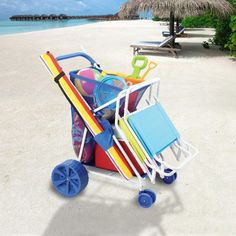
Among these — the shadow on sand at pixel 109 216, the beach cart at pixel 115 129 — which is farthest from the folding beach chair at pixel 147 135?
the shadow on sand at pixel 109 216

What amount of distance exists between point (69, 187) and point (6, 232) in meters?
0.74

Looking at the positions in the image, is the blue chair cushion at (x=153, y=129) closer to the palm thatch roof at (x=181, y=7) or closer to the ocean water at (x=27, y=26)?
the palm thatch roof at (x=181, y=7)

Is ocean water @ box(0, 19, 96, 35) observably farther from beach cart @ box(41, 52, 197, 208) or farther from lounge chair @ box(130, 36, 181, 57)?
beach cart @ box(41, 52, 197, 208)

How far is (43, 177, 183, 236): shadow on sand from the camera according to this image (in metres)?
2.91

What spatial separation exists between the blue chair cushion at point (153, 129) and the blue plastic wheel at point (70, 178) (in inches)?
30.3

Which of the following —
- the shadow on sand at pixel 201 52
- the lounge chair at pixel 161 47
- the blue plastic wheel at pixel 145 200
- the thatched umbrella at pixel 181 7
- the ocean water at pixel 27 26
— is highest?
the thatched umbrella at pixel 181 7

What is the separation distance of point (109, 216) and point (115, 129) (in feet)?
2.74

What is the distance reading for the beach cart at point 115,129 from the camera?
2.85m

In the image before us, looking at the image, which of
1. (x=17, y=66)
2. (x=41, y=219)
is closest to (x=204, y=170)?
(x=41, y=219)

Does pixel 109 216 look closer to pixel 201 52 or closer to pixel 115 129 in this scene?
pixel 115 129

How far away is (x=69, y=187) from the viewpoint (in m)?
3.36

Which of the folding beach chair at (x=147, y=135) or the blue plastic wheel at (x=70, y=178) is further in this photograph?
the blue plastic wheel at (x=70, y=178)

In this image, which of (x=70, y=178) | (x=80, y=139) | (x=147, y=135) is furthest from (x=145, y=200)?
(x=80, y=139)

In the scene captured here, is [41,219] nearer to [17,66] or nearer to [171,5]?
[17,66]
